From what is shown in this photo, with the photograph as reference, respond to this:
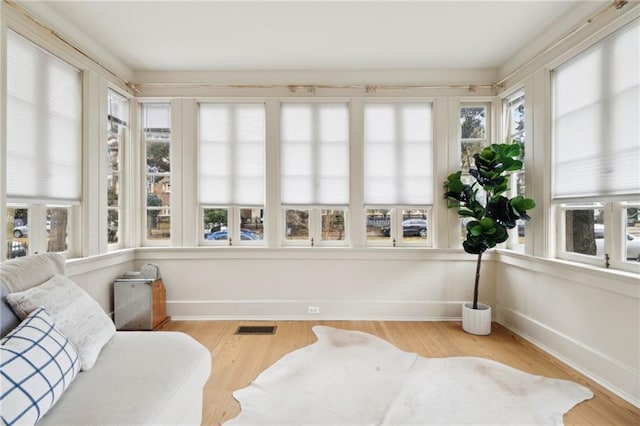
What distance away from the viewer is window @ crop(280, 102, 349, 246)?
357 cm

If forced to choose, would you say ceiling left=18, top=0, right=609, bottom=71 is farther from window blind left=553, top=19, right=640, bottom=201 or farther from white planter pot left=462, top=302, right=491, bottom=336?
white planter pot left=462, top=302, right=491, bottom=336

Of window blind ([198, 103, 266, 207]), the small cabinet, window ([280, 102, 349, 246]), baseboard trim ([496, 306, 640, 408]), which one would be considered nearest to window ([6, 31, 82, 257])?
the small cabinet

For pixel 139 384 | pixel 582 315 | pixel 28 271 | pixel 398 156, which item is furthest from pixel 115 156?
pixel 582 315

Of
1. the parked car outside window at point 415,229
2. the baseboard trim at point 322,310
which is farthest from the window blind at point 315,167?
the baseboard trim at point 322,310

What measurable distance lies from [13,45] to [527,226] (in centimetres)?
472

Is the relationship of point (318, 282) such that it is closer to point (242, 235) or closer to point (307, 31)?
point (242, 235)

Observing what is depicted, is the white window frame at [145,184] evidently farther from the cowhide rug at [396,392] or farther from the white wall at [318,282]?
the cowhide rug at [396,392]

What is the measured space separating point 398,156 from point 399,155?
0.02 meters

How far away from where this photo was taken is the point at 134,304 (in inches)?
123

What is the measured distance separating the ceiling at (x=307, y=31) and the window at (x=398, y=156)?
0.52m

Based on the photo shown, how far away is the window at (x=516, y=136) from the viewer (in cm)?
324

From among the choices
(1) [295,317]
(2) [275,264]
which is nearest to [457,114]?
(2) [275,264]

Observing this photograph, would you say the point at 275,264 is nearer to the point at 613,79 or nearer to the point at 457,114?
the point at 457,114

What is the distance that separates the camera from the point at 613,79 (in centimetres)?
223
